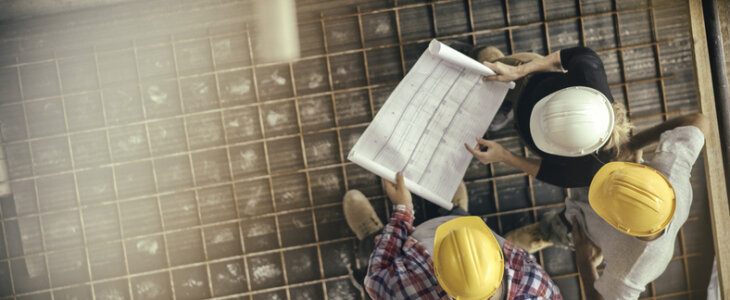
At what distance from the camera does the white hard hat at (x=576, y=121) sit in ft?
5.84

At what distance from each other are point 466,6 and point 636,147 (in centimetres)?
142

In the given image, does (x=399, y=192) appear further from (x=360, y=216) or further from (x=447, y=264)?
(x=447, y=264)

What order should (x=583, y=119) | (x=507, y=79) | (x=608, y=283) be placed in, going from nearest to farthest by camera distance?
(x=583, y=119) → (x=608, y=283) → (x=507, y=79)

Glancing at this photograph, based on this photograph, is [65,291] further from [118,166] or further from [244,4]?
[244,4]

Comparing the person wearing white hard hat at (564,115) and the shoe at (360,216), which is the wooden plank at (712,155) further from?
the shoe at (360,216)

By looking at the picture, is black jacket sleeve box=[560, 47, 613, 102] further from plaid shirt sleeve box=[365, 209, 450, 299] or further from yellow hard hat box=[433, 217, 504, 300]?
plaid shirt sleeve box=[365, 209, 450, 299]

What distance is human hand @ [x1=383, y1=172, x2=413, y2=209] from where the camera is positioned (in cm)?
227

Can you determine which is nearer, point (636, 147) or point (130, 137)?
point (636, 147)

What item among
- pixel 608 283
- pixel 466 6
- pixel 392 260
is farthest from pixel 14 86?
pixel 608 283

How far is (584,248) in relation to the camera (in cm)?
229

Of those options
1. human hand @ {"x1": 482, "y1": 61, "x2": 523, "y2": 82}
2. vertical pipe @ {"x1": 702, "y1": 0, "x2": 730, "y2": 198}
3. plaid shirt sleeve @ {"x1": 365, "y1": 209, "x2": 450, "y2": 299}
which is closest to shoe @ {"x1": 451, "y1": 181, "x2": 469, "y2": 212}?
plaid shirt sleeve @ {"x1": 365, "y1": 209, "x2": 450, "y2": 299}

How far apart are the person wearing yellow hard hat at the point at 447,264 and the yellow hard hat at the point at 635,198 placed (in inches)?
19.5

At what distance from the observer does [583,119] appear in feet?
5.83

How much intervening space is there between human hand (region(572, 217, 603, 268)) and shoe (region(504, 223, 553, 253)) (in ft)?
0.78
